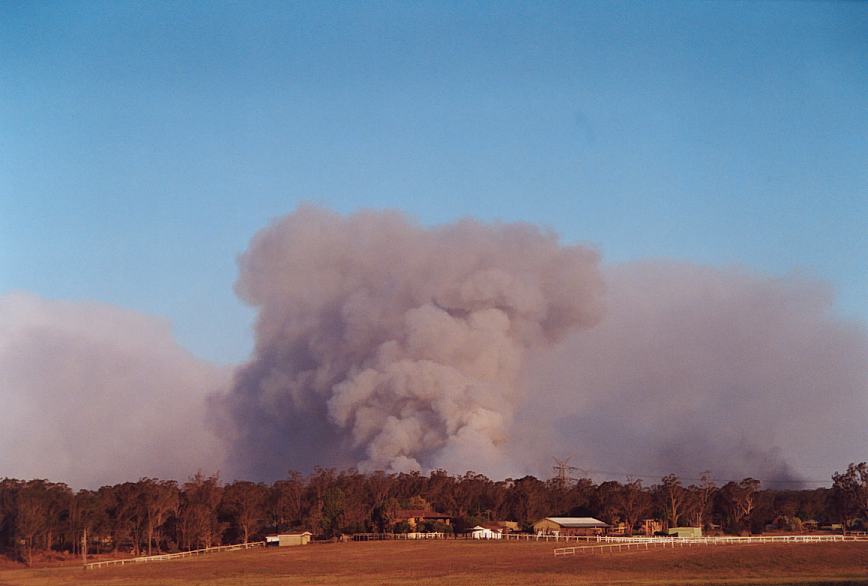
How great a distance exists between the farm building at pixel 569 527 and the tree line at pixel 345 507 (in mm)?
6060

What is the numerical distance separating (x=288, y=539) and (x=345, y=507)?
33.3 ft

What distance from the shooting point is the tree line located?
3765 inches

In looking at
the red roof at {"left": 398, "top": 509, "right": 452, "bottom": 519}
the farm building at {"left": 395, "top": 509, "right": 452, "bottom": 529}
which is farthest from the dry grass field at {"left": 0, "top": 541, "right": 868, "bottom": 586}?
the red roof at {"left": 398, "top": 509, "right": 452, "bottom": 519}

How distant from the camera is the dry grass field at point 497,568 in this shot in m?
52.0

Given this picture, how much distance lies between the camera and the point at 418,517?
11606cm

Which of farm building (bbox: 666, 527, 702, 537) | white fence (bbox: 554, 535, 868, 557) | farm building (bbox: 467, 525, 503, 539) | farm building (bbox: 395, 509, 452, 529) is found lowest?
farm building (bbox: 666, 527, 702, 537)

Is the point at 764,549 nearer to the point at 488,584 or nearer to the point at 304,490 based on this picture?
the point at 488,584

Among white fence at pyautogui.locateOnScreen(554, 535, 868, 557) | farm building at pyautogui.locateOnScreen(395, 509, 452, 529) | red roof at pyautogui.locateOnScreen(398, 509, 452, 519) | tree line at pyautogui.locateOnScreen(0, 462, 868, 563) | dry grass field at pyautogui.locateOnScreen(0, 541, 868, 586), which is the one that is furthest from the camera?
red roof at pyautogui.locateOnScreen(398, 509, 452, 519)

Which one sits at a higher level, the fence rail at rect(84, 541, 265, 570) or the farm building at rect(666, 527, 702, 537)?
the fence rail at rect(84, 541, 265, 570)

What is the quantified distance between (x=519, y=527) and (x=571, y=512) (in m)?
10.2

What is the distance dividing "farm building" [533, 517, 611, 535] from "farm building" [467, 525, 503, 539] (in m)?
4.60

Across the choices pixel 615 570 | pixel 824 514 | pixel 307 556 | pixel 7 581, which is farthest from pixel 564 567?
pixel 824 514

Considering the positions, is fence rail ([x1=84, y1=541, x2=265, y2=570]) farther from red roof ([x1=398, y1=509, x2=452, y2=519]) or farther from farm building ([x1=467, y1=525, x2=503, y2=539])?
farm building ([x1=467, y1=525, x2=503, y2=539])

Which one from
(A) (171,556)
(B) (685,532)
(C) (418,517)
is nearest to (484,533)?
(C) (418,517)
